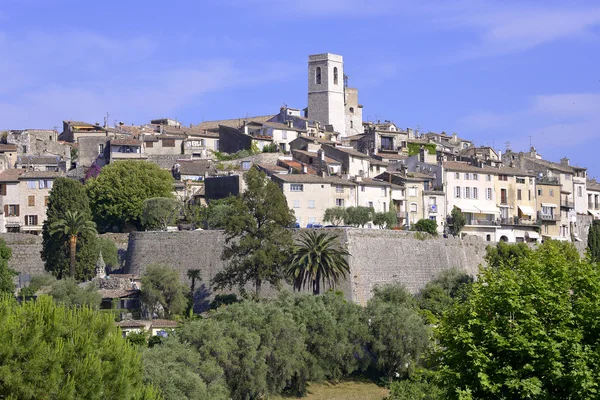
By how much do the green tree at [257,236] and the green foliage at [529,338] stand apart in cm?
3347

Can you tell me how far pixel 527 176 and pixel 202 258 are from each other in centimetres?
3607

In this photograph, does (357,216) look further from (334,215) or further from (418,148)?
(418,148)

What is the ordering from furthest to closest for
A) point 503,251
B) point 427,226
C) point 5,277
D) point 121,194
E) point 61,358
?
point 121,194 → point 503,251 → point 427,226 → point 5,277 → point 61,358

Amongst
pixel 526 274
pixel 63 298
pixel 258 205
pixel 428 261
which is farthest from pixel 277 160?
pixel 526 274

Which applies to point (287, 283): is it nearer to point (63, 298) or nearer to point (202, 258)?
point (202, 258)

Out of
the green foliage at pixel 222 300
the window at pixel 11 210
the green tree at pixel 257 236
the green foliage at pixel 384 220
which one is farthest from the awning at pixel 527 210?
the window at pixel 11 210

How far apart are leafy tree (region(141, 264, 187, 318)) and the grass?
1244 centimetres

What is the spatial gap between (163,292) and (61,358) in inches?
1416

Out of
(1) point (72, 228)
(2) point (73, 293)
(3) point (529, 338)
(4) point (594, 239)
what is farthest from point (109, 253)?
(3) point (529, 338)

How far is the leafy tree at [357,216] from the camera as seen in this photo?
9069 centimetres

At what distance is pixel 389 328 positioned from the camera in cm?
7106

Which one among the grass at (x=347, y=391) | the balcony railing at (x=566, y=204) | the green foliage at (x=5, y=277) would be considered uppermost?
the balcony railing at (x=566, y=204)

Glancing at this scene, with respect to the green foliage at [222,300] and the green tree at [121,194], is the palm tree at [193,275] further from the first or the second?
the green tree at [121,194]

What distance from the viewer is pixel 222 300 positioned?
7706cm
